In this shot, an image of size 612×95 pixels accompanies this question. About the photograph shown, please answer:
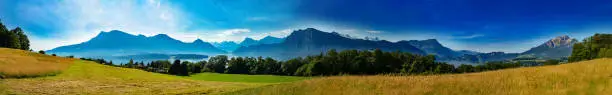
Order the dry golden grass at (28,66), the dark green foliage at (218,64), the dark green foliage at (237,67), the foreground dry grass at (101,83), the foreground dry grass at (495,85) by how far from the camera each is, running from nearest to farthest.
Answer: the foreground dry grass at (495,85) < the foreground dry grass at (101,83) < the dry golden grass at (28,66) < the dark green foliage at (237,67) < the dark green foliage at (218,64)

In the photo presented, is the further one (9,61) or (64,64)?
(64,64)

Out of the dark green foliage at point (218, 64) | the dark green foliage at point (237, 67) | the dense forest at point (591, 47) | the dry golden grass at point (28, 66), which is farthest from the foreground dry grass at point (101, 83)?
the dense forest at point (591, 47)

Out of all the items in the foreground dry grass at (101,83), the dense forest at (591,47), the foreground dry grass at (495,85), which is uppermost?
the dense forest at (591,47)

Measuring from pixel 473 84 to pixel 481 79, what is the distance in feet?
3.20

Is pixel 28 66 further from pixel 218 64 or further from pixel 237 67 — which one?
pixel 218 64

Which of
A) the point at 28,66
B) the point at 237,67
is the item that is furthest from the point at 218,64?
the point at 28,66

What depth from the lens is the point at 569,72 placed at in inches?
630

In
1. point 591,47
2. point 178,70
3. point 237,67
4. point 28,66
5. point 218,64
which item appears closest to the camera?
point 28,66

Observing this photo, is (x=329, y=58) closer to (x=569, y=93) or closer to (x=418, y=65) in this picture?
(x=418, y=65)

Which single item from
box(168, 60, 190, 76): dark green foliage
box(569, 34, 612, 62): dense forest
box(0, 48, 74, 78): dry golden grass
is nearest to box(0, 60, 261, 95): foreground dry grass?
box(0, 48, 74, 78): dry golden grass

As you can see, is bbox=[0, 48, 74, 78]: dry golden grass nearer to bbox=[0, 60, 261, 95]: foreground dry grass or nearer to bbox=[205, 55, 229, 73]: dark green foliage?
bbox=[0, 60, 261, 95]: foreground dry grass

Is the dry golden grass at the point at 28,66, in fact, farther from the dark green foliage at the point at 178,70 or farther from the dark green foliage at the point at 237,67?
the dark green foliage at the point at 237,67

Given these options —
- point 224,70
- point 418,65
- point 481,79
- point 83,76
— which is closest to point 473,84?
point 481,79

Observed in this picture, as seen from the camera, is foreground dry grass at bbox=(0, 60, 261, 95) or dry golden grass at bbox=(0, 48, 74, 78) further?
dry golden grass at bbox=(0, 48, 74, 78)
